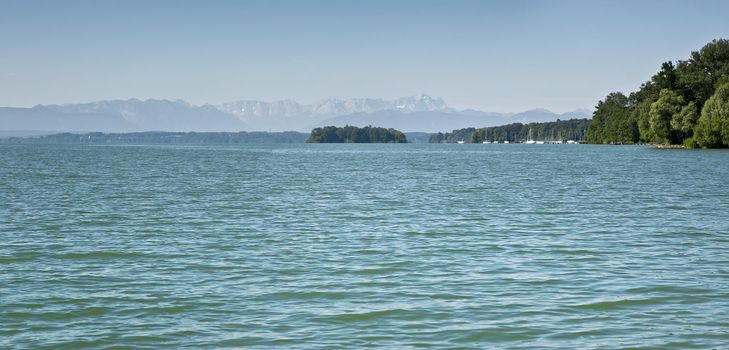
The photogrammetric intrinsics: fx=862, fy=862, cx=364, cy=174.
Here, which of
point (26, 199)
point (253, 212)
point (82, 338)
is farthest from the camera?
point (26, 199)

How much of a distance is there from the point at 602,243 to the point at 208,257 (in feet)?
39.4

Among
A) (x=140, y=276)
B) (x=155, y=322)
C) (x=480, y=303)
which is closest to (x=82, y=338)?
(x=155, y=322)

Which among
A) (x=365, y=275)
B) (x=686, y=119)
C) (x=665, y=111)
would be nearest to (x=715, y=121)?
(x=686, y=119)

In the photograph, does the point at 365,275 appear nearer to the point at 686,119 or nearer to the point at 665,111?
the point at 686,119

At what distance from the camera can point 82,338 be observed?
15.0m

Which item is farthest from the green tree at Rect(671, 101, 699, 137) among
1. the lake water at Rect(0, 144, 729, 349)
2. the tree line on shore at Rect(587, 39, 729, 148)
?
the lake water at Rect(0, 144, 729, 349)

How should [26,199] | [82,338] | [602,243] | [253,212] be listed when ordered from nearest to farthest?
1. [82,338]
2. [602,243]
3. [253,212]
4. [26,199]

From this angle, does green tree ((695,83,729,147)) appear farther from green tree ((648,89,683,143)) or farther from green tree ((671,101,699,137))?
green tree ((648,89,683,143))

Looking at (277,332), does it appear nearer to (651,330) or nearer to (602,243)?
(651,330)

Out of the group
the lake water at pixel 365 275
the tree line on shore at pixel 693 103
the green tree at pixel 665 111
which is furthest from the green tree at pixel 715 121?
the lake water at pixel 365 275

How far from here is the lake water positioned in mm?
15305

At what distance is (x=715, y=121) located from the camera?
13525 cm

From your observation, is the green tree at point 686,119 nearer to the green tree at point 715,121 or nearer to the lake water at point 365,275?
the green tree at point 715,121

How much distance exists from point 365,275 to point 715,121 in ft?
418
